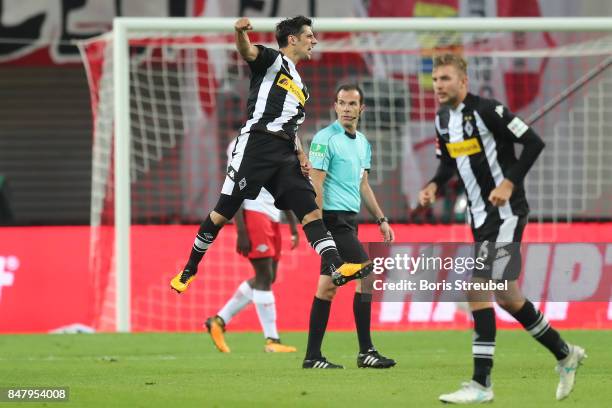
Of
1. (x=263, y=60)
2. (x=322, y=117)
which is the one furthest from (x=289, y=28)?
(x=322, y=117)

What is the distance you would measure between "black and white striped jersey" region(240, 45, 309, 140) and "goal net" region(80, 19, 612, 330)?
5.03 m

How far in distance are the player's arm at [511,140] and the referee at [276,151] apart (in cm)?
181

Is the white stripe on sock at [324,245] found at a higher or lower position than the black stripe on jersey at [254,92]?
lower

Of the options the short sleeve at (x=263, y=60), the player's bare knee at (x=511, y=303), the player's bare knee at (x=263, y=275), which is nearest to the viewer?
the player's bare knee at (x=511, y=303)

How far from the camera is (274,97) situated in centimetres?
898

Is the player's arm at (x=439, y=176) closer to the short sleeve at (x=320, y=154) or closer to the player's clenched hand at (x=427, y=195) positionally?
the player's clenched hand at (x=427, y=195)

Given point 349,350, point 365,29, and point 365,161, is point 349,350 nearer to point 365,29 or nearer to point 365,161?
point 365,161

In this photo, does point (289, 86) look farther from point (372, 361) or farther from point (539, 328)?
point (539, 328)

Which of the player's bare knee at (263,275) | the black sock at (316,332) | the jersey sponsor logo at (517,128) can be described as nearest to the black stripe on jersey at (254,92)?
the black sock at (316,332)

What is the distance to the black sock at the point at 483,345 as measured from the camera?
711 centimetres

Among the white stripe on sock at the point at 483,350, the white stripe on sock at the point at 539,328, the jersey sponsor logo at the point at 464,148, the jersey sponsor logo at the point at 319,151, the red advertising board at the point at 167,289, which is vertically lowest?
the red advertising board at the point at 167,289

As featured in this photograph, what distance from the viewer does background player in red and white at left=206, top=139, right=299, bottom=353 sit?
452 inches

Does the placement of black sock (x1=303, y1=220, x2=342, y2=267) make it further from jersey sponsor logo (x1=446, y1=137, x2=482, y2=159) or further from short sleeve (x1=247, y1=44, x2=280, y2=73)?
jersey sponsor logo (x1=446, y1=137, x2=482, y2=159)

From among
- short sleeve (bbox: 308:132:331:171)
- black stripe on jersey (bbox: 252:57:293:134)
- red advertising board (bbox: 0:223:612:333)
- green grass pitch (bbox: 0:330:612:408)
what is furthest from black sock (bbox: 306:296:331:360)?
red advertising board (bbox: 0:223:612:333)
